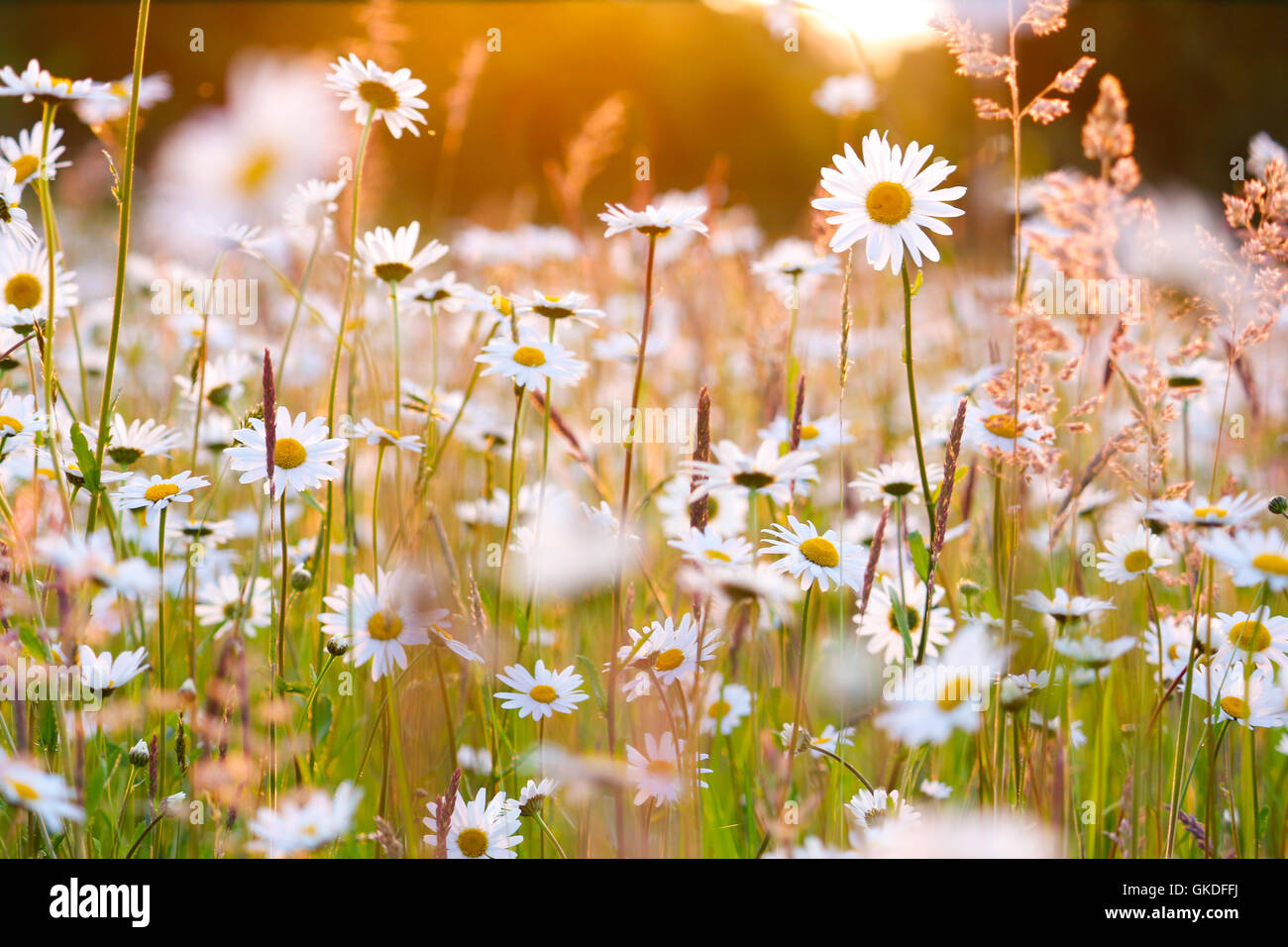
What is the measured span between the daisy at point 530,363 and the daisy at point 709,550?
23 cm

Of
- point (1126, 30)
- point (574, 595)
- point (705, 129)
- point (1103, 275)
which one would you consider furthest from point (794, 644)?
point (1126, 30)

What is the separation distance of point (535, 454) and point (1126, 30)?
8.57 meters

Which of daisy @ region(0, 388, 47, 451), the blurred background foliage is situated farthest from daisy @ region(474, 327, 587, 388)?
the blurred background foliage

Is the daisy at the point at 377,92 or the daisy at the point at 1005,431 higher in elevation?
the daisy at the point at 377,92

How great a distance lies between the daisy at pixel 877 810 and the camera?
2.85 ft

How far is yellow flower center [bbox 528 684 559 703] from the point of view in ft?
3.17

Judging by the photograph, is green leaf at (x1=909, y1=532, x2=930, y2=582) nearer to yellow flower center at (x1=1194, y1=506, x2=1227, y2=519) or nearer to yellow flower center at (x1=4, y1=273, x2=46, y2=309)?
yellow flower center at (x1=1194, y1=506, x2=1227, y2=519)

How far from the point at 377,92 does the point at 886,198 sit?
0.56 metres

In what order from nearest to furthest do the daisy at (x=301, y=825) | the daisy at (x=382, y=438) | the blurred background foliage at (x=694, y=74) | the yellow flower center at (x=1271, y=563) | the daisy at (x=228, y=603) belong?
the daisy at (x=301, y=825), the yellow flower center at (x=1271, y=563), the daisy at (x=382, y=438), the daisy at (x=228, y=603), the blurred background foliage at (x=694, y=74)

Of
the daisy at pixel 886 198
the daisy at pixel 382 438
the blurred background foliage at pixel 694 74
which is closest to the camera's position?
the daisy at pixel 886 198

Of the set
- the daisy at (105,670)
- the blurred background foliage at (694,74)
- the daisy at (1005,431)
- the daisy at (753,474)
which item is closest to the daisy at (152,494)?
the daisy at (105,670)

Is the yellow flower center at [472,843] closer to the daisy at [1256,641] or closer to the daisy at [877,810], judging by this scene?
the daisy at [877,810]

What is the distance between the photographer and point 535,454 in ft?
5.60
